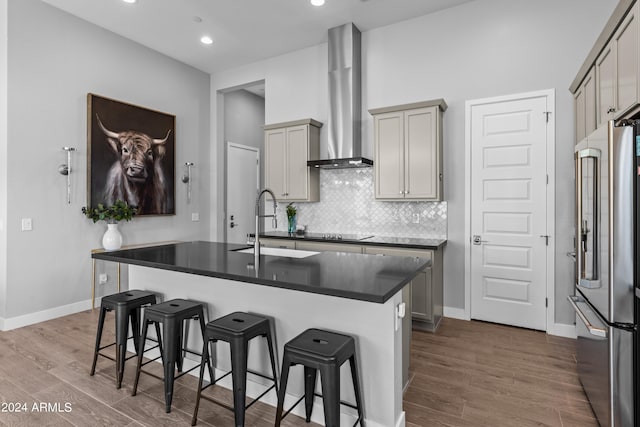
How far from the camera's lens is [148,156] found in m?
4.82

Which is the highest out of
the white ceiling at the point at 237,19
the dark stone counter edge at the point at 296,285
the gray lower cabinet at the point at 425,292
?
the white ceiling at the point at 237,19

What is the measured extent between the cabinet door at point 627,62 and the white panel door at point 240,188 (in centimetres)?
530

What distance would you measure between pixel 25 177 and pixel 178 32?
2.49 meters

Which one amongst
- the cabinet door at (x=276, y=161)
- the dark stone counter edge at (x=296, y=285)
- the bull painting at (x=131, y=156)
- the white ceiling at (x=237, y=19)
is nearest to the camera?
the dark stone counter edge at (x=296, y=285)

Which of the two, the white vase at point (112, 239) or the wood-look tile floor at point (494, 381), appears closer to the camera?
the wood-look tile floor at point (494, 381)

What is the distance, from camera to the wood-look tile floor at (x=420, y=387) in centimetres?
210

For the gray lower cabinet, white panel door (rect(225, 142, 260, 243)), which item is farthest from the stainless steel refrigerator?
white panel door (rect(225, 142, 260, 243))

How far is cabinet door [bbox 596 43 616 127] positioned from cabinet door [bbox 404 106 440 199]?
4.84ft

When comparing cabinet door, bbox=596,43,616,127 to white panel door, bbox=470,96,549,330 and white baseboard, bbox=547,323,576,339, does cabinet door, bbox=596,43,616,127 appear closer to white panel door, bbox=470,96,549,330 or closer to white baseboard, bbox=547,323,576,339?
white panel door, bbox=470,96,549,330

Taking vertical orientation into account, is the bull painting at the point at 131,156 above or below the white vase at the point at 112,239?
above

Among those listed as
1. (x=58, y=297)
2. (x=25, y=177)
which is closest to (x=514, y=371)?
(x=58, y=297)

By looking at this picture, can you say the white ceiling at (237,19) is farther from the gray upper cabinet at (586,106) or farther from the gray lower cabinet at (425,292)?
the gray lower cabinet at (425,292)

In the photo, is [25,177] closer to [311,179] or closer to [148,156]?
[148,156]

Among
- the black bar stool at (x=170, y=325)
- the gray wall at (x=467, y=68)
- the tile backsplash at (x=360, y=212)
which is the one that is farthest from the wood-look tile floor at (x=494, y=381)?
the black bar stool at (x=170, y=325)
